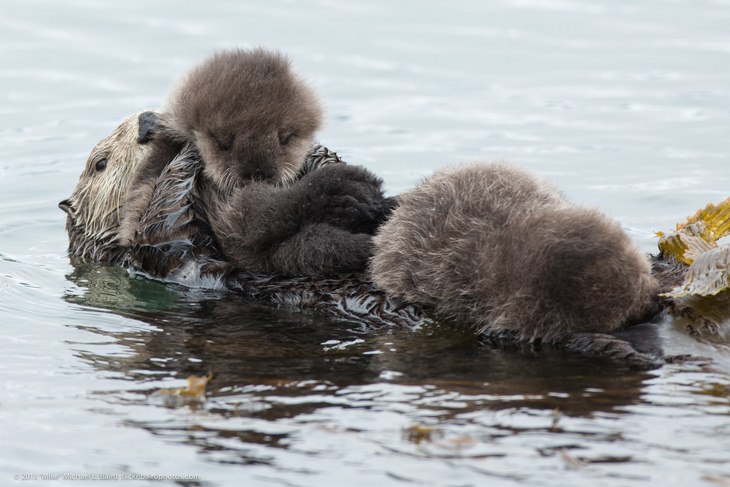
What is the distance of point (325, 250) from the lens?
492cm

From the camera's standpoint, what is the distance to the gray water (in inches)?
142

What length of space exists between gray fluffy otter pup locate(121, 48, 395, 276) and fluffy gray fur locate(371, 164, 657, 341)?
0.27m

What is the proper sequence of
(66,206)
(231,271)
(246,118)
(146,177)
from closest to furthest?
(246,118) → (231,271) → (146,177) → (66,206)

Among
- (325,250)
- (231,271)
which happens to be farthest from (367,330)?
(231,271)

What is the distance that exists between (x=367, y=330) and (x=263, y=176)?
991 mm

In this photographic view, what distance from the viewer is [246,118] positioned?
5.29m

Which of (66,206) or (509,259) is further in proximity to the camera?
(66,206)

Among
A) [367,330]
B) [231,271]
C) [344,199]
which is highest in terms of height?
[344,199]

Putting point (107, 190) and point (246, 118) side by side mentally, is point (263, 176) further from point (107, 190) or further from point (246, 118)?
point (107, 190)

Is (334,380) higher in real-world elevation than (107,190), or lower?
lower

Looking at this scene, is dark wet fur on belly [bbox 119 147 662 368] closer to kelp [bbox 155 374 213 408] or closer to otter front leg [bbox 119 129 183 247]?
otter front leg [bbox 119 129 183 247]

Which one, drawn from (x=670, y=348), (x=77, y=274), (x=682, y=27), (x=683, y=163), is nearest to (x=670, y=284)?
(x=670, y=348)

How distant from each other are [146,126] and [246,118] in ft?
2.53

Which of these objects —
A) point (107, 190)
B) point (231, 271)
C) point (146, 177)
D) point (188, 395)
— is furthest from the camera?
point (107, 190)
